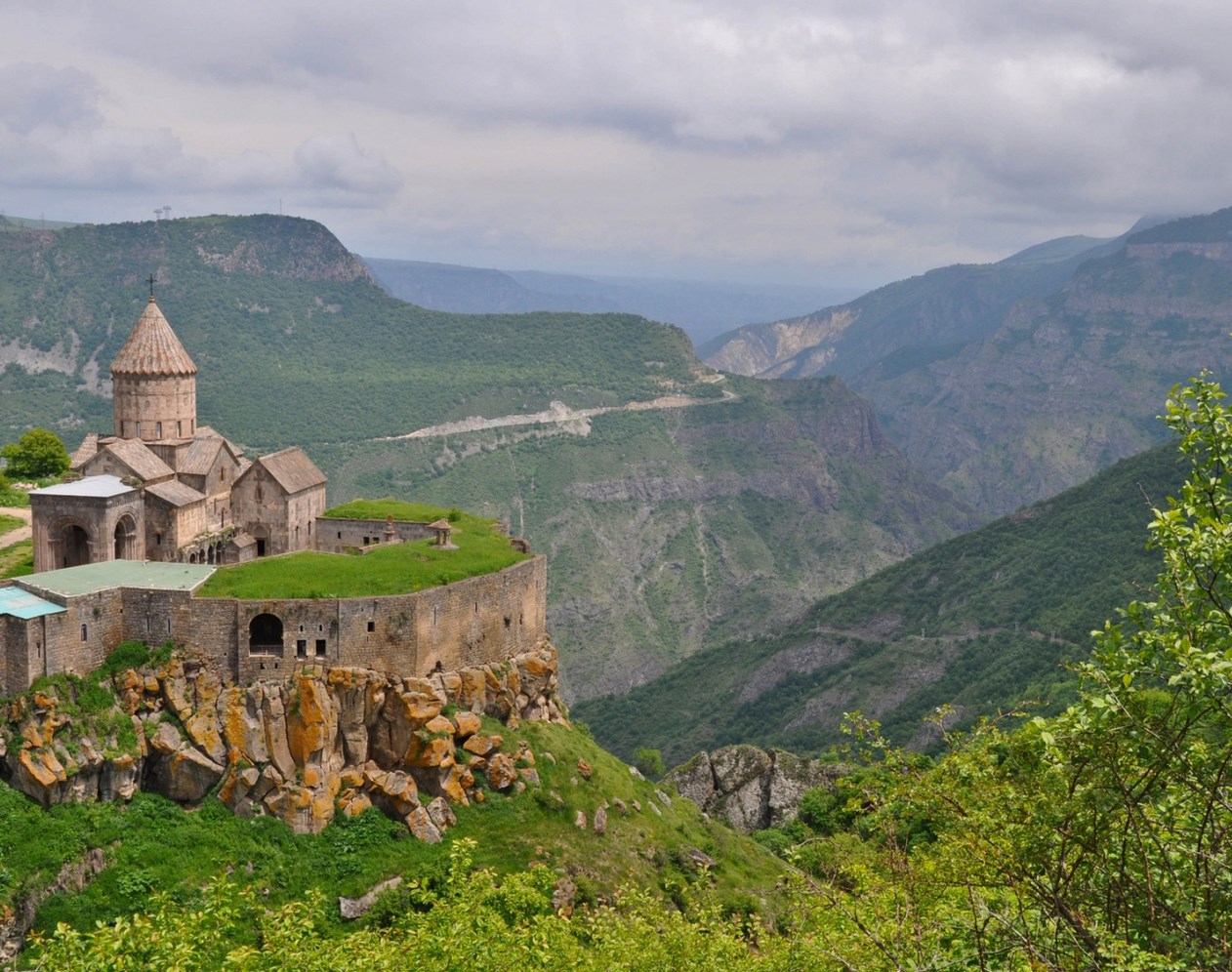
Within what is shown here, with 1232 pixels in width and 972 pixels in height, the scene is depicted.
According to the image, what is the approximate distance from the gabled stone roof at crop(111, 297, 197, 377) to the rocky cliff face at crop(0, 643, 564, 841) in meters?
15.5

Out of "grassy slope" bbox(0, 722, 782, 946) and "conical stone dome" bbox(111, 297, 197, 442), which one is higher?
"conical stone dome" bbox(111, 297, 197, 442)

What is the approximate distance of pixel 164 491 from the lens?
44969 millimetres

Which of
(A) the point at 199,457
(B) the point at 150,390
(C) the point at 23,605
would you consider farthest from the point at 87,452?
(C) the point at 23,605

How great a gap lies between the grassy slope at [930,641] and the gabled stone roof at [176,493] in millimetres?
52254

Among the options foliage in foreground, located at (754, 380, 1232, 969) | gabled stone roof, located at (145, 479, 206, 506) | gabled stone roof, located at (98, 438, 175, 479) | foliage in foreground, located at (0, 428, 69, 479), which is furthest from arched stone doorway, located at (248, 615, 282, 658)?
foliage in foreground, located at (0, 428, 69, 479)

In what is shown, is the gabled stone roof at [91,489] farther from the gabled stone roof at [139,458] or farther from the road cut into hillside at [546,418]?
the road cut into hillside at [546,418]

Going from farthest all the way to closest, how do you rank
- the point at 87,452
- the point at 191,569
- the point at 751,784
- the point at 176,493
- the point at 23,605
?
1. the point at 751,784
2. the point at 87,452
3. the point at 176,493
4. the point at 191,569
5. the point at 23,605

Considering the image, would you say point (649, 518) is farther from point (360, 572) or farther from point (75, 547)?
point (75, 547)

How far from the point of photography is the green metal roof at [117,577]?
124 feet

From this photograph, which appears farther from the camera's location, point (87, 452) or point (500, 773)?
point (87, 452)

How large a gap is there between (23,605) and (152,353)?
15.8 meters

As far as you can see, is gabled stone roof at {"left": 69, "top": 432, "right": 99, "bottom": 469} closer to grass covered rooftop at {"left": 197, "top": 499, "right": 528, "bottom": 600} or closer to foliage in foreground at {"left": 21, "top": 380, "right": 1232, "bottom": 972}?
grass covered rooftop at {"left": 197, "top": 499, "right": 528, "bottom": 600}

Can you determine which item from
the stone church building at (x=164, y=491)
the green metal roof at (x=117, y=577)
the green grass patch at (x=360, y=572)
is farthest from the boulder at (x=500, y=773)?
the stone church building at (x=164, y=491)

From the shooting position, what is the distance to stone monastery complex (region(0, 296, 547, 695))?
123ft
